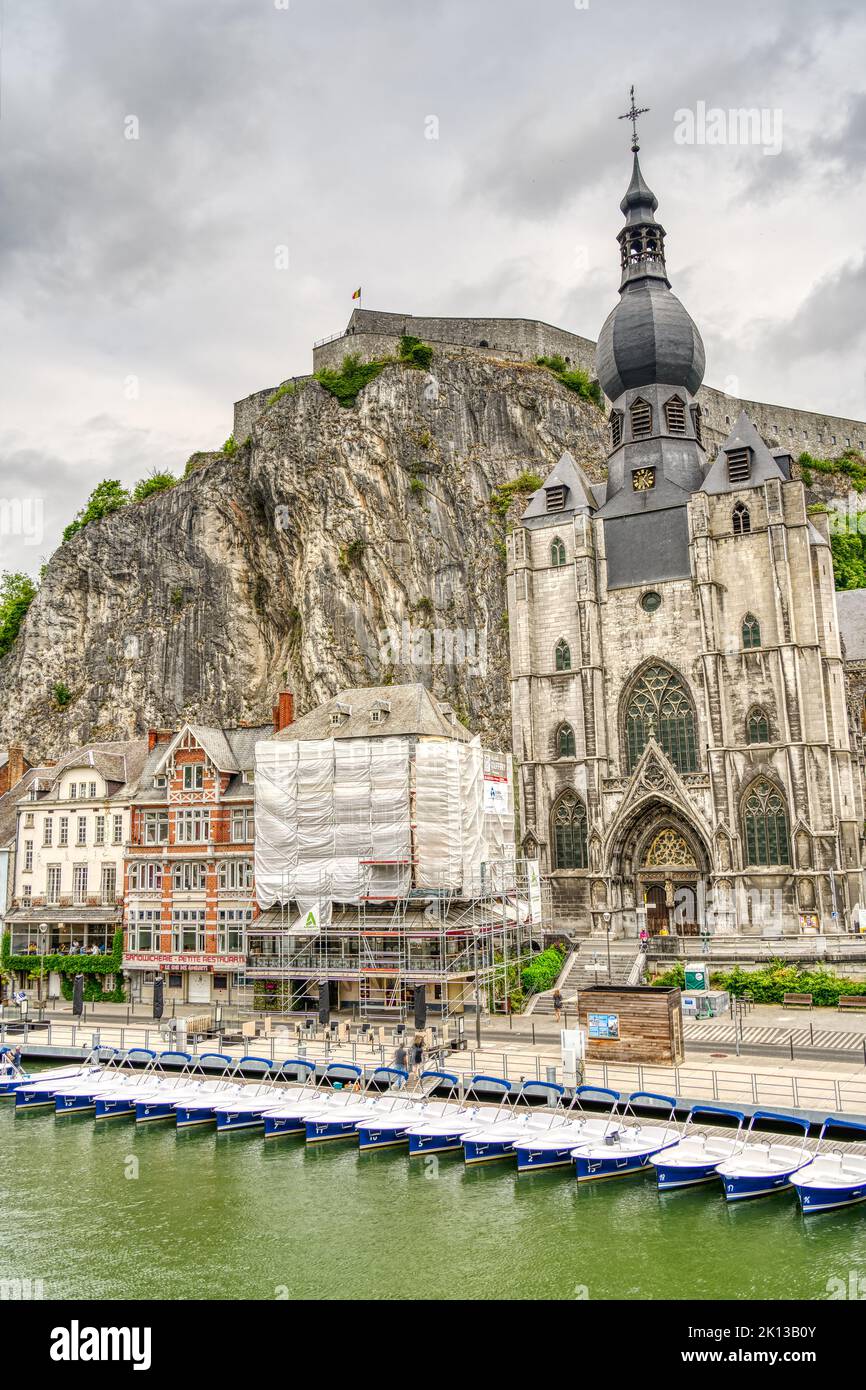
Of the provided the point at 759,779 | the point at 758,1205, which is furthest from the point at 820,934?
the point at 758,1205

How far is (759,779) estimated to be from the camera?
135ft

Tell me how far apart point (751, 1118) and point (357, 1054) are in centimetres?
1147

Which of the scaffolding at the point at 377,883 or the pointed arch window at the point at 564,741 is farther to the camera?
the pointed arch window at the point at 564,741

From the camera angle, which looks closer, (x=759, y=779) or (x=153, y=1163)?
(x=153, y=1163)

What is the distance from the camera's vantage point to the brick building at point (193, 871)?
3891 cm

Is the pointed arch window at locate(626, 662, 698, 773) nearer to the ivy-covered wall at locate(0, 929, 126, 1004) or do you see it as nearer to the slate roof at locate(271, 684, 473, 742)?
the slate roof at locate(271, 684, 473, 742)

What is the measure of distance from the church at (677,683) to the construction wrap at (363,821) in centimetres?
741

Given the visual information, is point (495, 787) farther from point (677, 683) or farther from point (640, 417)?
point (640, 417)

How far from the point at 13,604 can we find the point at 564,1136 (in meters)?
68.8

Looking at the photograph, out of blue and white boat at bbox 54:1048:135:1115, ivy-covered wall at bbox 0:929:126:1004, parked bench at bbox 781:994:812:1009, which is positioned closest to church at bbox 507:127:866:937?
parked bench at bbox 781:994:812:1009

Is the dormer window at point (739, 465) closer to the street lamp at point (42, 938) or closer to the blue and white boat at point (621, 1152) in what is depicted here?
the blue and white boat at point (621, 1152)
